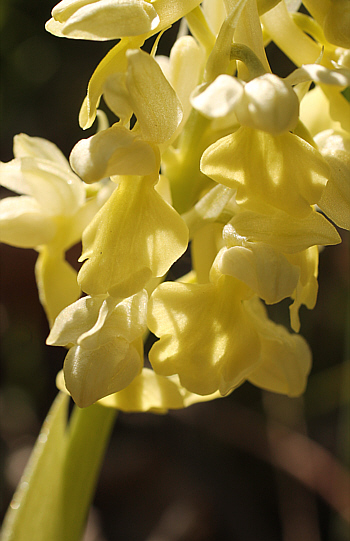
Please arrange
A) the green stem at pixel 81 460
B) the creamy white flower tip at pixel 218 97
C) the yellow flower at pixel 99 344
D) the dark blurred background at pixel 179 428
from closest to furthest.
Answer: the creamy white flower tip at pixel 218 97 → the yellow flower at pixel 99 344 → the green stem at pixel 81 460 → the dark blurred background at pixel 179 428

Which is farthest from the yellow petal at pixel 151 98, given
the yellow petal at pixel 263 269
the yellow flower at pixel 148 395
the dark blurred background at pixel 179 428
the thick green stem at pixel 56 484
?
the dark blurred background at pixel 179 428

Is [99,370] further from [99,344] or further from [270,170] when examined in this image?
[270,170]

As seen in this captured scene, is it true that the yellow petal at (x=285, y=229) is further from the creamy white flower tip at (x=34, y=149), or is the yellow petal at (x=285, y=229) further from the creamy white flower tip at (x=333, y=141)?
the creamy white flower tip at (x=34, y=149)

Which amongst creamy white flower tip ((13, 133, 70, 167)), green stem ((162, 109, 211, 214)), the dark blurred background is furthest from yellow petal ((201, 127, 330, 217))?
the dark blurred background

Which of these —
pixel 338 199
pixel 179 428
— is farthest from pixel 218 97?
pixel 179 428

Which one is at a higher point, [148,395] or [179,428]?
[148,395]

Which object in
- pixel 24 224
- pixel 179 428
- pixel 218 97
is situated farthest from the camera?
pixel 179 428

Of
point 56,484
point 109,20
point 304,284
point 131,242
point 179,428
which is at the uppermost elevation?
point 109,20
